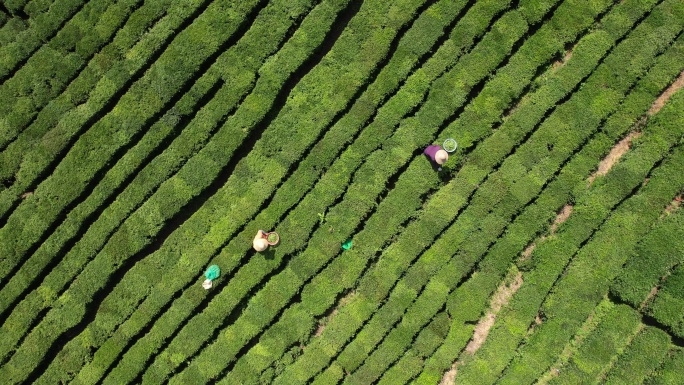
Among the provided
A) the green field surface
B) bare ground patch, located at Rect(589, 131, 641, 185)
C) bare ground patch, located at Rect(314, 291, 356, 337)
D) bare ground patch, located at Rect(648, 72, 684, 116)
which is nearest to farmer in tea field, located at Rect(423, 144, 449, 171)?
the green field surface

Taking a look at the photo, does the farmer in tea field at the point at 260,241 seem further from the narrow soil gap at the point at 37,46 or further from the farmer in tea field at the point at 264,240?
the narrow soil gap at the point at 37,46

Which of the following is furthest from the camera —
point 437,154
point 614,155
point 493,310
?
point 493,310

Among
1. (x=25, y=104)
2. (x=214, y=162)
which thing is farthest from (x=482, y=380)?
(x=25, y=104)

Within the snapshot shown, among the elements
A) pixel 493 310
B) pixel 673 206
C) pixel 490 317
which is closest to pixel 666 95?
pixel 673 206

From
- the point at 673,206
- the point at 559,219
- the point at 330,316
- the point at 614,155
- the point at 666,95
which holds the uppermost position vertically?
the point at 666,95

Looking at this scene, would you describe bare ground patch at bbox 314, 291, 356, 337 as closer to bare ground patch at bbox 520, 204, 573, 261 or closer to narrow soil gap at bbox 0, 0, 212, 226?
bare ground patch at bbox 520, 204, 573, 261

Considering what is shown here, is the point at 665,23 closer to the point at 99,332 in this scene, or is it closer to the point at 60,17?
the point at 60,17

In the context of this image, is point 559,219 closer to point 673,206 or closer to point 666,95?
point 673,206
